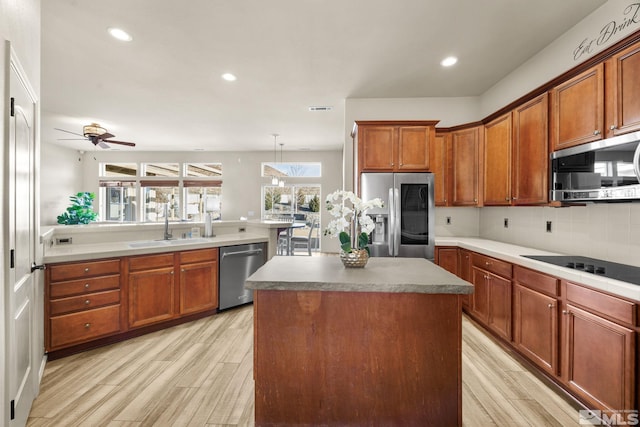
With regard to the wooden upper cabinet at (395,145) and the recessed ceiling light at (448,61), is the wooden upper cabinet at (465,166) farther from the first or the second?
the recessed ceiling light at (448,61)

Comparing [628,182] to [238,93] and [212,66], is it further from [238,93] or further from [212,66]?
[238,93]

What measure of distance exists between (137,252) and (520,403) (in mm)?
3452

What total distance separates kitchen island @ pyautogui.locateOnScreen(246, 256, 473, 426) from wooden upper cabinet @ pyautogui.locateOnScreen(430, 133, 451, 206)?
2616mm

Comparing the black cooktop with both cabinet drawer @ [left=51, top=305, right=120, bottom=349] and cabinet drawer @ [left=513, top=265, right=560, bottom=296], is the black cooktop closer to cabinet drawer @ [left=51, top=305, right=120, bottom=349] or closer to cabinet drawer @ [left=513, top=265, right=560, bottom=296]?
cabinet drawer @ [left=513, top=265, right=560, bottom=296]

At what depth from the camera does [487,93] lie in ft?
13.0

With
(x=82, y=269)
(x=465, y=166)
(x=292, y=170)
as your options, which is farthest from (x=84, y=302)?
(x=292, y=170)

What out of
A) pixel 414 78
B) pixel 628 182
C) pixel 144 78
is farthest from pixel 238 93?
pixel 628 182

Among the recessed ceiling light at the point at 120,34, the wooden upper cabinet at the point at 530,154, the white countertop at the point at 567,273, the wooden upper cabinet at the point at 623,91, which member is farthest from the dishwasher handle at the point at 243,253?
the wooden upper cabinet at the point at 623,91

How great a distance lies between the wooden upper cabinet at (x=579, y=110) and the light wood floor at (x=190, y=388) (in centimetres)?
189

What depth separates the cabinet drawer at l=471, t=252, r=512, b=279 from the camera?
264 cm

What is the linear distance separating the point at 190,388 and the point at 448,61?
384cm

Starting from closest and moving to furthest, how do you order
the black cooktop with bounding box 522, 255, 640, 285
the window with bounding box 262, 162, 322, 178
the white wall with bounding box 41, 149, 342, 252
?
the black cooktop with bounding box 522, 255, 640, 285 < the white wall with bounding box 41, 149, 342, 252 < the window with bounding box 262, 162, 322, 178

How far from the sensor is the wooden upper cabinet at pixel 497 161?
10.3 feet

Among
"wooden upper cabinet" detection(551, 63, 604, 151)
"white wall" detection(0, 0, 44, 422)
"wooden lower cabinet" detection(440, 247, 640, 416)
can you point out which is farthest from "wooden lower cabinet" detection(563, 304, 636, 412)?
"white wall" detection(0, 0, 44, 422)
